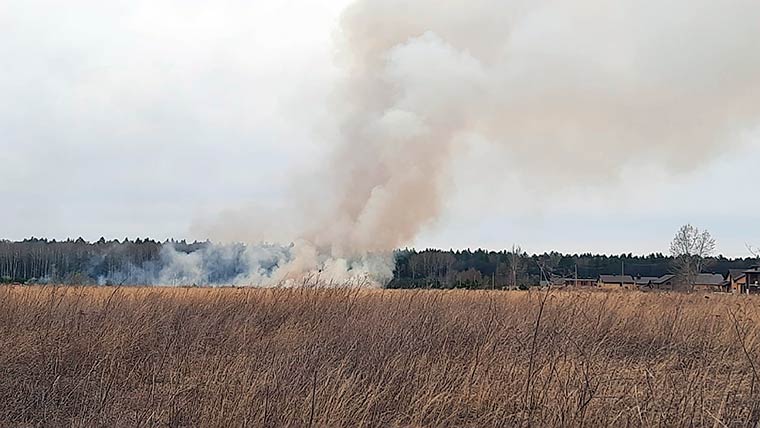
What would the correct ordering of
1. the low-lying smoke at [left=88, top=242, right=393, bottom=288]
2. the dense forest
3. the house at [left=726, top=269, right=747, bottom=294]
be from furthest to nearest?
the dense forest → the low-lying smoke at [left=88, top=242, right=393, bottom=288] → the house at [left=726, top=269, right=747, bottom=294]

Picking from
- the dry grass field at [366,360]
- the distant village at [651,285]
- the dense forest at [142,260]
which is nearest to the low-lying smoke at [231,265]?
the dense forest at [142,260]

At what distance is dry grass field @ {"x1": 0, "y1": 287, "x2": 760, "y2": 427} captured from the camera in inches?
192

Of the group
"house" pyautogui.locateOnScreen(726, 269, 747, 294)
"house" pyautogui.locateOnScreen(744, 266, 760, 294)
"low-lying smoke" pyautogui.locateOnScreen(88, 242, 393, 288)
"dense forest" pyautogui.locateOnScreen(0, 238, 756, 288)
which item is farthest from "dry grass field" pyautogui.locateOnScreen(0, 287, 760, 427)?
"dense forest" pyautogui.locateOnScreen(0, 238, 756, 288)

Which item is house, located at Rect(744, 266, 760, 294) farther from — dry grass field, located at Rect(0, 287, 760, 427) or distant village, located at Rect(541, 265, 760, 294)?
dry grass field, located at Rect(0, 287, 760, 427)

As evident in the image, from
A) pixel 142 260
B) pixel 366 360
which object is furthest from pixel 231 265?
pixel 366 360

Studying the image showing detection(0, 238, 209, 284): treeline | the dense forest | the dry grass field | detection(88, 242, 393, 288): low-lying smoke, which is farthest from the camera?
detection(0, 238, 209, 284): treeline

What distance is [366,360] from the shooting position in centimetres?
644

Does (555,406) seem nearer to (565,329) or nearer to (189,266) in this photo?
(565,329)

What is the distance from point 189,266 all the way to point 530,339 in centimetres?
6080

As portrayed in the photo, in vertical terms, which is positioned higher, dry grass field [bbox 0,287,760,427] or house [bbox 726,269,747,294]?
dry grass field [bbox 0,287,760,427]

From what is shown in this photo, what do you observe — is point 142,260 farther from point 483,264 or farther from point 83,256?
point 483,264

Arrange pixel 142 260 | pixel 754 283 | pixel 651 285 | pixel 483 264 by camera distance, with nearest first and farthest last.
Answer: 1. pixel 651 285
2. pixel 754 283
3. pixel 483 264
4. pixel 142 260

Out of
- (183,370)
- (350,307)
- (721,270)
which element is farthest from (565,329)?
(721,270)

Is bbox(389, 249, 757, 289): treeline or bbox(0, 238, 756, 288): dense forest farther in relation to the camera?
bbox(0, 238, 756, 288): dense forest
